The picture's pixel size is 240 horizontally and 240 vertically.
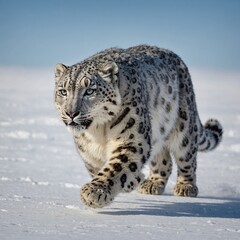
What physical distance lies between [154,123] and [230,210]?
54.5 inches

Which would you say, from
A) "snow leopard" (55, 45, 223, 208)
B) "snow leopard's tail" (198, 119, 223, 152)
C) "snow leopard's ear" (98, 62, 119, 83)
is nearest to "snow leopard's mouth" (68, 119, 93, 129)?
"snow leopard" (55, 45, 223, 208)

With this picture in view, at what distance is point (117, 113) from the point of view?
625cm

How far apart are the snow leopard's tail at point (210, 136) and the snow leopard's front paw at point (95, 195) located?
11.7 feet

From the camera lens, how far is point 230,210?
656 centimetres

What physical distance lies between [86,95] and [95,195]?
0.96 meters

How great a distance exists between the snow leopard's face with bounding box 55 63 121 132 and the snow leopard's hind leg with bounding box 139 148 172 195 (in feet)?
7.27

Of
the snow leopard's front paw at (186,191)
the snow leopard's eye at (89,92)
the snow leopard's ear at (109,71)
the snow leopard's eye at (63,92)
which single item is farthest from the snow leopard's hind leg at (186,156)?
the snow leopard's eye at (63,92)

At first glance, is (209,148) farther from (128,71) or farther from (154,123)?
(128,71)

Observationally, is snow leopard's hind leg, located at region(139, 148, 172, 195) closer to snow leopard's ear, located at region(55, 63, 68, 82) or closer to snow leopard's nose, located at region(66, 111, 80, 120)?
snow leopard's ear, located at region(55, 63, 68, 82)

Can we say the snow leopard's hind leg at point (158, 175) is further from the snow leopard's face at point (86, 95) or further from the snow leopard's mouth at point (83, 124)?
the snow leopard's mouth at point (83, 124)

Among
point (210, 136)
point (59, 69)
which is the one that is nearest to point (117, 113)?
point (59, 69)

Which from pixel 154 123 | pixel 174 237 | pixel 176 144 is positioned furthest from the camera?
pixel 176 144

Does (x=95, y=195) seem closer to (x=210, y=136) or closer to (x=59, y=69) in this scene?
(x=59, y=69)

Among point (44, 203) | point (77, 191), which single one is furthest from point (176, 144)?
point (44, 203)
